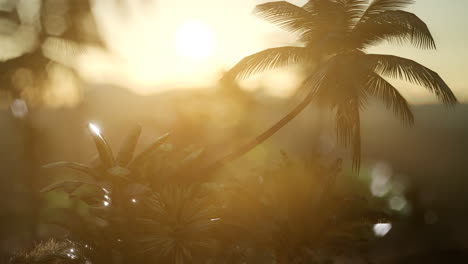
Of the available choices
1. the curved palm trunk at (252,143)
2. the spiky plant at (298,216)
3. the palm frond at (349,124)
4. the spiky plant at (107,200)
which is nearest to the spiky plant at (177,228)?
the spiky plant at (107,200)

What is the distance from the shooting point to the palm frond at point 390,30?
9.23 meters

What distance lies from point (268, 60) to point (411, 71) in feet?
12.1

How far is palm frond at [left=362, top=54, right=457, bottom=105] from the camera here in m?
8.98

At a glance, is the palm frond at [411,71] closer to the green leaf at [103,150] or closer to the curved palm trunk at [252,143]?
the curved palm trunk at [252,143]

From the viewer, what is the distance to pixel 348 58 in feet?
32.4

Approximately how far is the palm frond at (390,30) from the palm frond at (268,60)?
1515 mm

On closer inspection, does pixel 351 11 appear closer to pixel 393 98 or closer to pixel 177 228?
pixel 393 98

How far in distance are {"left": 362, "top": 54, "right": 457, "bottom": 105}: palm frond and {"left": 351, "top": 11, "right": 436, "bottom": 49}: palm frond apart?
61 cm

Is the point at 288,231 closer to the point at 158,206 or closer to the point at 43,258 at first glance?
the point at 158,206

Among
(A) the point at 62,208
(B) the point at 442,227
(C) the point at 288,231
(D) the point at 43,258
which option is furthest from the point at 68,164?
(B) the point at 442,227

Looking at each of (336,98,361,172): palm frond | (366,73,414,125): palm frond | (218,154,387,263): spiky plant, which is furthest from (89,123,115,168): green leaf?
(366,73,414,125): palm frond

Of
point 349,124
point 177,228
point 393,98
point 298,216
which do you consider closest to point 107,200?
point 177,228

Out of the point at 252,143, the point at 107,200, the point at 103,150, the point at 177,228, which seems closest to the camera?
the point at 177,228

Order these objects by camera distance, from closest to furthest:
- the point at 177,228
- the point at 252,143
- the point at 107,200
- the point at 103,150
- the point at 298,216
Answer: the point at 177,228 < the point at 107,200 < the point at 103,150 < the point at 298,216 < the point at 252,143
